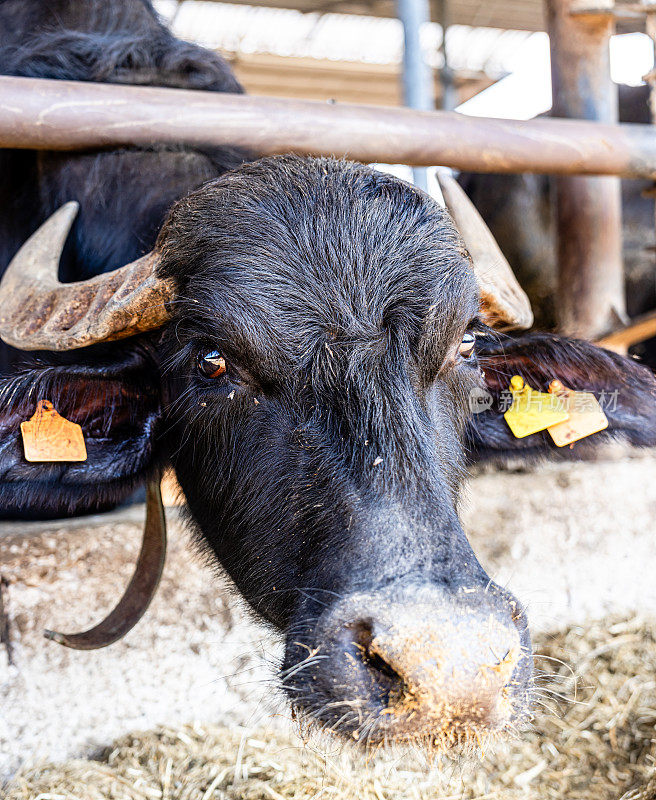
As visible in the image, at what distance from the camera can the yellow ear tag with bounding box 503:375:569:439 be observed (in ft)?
8.36

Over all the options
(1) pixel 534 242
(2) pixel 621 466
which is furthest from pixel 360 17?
(2) pixel 621 466

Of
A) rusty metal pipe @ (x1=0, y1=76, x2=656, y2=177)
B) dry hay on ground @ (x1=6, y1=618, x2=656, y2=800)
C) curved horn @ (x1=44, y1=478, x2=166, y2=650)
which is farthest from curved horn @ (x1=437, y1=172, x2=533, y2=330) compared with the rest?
curved horn @ (x1=44, y1=478, x2=166, y2=650)

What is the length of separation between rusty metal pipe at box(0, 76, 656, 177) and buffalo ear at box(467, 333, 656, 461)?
782mm

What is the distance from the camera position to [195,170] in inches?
104

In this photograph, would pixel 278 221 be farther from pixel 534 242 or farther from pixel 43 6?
pixel 534 242

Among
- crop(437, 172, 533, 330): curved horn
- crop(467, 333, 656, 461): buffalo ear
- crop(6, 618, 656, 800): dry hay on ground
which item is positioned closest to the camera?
crop(6, 618, 656, 800): dry hay on ground

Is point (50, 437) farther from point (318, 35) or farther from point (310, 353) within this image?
point (318, 35)

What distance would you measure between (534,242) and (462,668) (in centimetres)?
413

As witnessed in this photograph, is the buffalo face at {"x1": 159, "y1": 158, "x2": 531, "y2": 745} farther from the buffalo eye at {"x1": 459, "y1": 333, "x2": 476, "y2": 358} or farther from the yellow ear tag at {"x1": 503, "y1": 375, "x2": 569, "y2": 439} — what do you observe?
the yellow ear tag at {"x1": 503, "y1": 375, "x2": 569, "y2": 439}

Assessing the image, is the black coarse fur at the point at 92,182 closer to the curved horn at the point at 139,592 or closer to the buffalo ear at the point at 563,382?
the curved horn at the point at 139,592

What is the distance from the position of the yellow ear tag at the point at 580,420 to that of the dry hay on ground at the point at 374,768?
2.23 ft

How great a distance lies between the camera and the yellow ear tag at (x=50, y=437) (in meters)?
2.00

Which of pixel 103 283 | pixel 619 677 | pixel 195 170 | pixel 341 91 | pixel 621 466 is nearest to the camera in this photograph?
pixel 103 283

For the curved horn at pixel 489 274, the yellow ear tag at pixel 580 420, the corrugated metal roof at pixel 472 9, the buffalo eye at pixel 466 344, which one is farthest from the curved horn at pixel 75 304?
the corrugated metal roof at pixel 472 9
